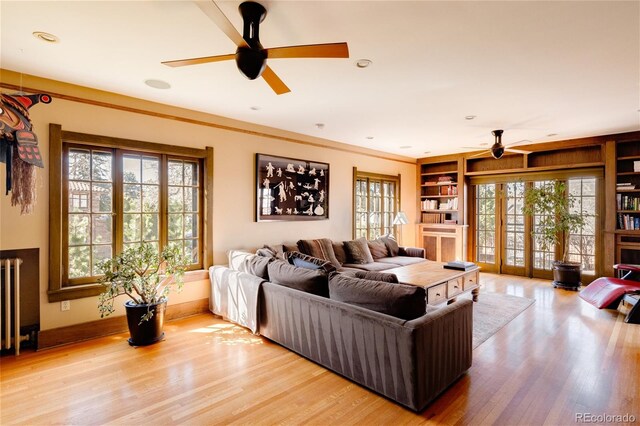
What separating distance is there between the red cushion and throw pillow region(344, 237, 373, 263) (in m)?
3.10

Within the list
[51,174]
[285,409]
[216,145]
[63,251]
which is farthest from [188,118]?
[285,409]

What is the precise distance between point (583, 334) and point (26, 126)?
5973mm

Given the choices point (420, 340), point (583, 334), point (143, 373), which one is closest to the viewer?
point (420, 340)

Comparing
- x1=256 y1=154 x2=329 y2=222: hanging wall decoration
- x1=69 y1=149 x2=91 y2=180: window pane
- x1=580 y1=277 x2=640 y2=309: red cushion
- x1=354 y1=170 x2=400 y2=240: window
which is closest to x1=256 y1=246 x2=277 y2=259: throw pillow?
x1=256 y1=154 x2=329 y2=222: hanging wall decoration

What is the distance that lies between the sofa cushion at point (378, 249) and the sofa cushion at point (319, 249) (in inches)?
37.6

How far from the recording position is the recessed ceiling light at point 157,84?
10.9 ft

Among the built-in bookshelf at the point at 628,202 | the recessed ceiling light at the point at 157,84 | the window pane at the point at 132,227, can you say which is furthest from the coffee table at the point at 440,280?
the recessed ceiling light at the point at 157,84

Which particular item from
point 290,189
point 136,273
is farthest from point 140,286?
point 290,189

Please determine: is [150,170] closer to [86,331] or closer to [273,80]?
[86,331]

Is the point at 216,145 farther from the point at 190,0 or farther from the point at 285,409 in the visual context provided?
the point at 285,409

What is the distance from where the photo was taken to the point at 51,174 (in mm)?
3271

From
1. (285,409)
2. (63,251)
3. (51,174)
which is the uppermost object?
(51,174)

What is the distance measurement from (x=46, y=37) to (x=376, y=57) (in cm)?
259

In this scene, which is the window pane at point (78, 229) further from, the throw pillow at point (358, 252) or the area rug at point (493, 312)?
the area rug at point (493, 312)
